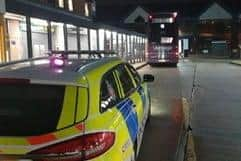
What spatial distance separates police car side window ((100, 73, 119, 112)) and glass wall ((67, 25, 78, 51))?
17301mm

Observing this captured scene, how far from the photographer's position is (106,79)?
527 centimetres

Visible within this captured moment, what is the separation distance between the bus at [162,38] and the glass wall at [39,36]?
19.6 metres

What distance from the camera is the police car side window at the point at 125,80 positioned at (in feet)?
20.5

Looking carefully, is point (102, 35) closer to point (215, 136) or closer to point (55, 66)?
point (215, 136)

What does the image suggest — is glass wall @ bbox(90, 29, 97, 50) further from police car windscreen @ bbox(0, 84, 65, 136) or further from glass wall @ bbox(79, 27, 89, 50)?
police car windscreen @ bbox(0, 84, 65, 136)

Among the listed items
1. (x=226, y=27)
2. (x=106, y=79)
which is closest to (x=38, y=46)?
(x=106, y=79)

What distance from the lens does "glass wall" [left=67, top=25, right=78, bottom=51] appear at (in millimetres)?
22761

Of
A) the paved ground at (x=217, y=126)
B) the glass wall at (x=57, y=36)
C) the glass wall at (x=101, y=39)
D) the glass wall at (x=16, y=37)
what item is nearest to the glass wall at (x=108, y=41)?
the glass wall at (x=101, y=39)

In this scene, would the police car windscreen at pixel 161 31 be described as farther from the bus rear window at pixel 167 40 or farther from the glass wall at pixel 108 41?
the glass wall at pixel 108 41

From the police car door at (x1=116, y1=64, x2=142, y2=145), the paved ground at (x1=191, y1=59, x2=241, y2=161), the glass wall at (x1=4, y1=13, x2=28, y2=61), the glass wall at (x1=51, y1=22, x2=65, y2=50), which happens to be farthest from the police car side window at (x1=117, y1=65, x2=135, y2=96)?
the glass wall at (x1=51, y1=22, x2=65, y2=50)

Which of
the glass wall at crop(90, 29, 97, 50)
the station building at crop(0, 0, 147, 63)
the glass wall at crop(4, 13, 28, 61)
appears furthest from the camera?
the glass wall at crop(90, 29, 97, 50)

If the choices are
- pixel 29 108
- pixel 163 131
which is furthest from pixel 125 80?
pixel 163 131

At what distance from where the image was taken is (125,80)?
6.55 meters

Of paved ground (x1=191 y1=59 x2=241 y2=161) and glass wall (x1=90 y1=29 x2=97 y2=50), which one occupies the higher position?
glass wall (x1=90 y1=29 x2=97 y2=50)
